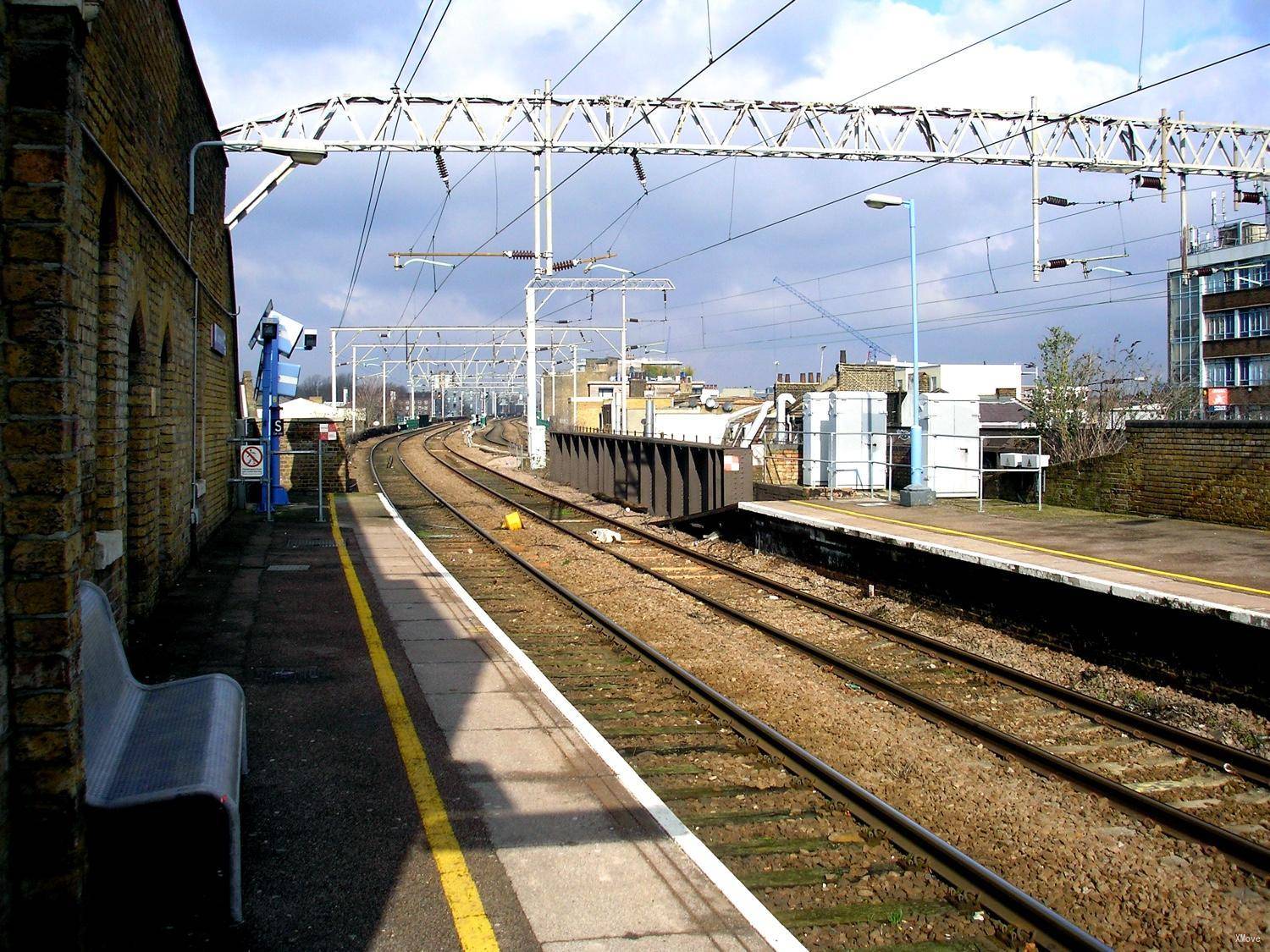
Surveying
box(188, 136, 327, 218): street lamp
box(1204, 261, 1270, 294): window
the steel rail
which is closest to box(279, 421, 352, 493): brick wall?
box(188, 136, 327, 218): street lamp

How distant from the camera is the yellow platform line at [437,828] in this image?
13.5 ft

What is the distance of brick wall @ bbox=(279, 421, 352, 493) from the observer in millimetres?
23859

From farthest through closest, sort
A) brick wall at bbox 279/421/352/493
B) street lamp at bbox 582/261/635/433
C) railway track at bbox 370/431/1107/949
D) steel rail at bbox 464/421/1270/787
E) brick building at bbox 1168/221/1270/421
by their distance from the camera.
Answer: brick building at bbox 1168/221/1270/421
street lamp at bbox 582/261/635/433
brick wall at bbox 279/421/352/493
steel rail at bbox 464/421/1270/787
railway track at bbox 370/431/1107/949

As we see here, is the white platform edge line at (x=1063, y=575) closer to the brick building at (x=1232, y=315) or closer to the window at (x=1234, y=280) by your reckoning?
the brick building at (x=1232, y=315)

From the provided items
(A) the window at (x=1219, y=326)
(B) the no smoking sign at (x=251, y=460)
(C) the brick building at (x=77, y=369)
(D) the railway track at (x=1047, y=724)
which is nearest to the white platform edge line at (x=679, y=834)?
(C) the brick building at (x=77, y=369)

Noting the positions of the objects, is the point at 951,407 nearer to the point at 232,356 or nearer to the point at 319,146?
the point at 319,146

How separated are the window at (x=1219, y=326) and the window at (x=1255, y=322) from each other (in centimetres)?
78

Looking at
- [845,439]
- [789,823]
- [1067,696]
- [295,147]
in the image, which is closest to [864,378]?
[845,439]

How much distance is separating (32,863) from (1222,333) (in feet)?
211

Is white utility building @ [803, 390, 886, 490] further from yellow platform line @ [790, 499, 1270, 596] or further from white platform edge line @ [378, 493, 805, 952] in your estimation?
white platform edge line @ [378, 493, 805, 952]

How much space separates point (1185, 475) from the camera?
49.7 ft

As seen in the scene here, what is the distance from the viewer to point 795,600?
12969 mm

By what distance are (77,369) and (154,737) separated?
174 centimetres

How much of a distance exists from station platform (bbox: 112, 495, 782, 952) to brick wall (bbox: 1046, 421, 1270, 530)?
34.3 ft
